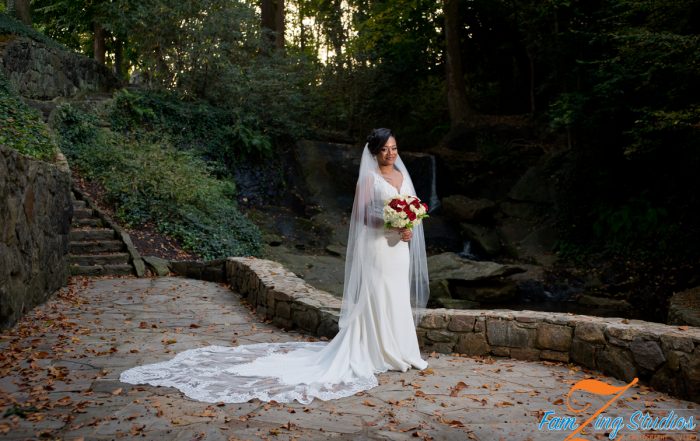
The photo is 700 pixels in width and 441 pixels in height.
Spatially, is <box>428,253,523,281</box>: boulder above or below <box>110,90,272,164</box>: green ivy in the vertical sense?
below

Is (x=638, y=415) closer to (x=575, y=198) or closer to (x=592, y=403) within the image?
(x=592, y=403)

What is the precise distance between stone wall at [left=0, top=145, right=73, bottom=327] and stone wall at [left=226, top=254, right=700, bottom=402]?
3.03 metres

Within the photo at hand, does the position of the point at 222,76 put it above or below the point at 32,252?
above

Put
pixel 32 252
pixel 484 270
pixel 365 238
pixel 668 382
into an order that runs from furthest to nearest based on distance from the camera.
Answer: pixel 484 270
pixel 32 252
pixel 365 238
pixel 668 382

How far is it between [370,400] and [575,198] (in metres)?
13.3

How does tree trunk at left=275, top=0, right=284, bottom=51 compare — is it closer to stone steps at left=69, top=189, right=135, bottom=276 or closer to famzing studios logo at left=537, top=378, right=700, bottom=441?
stone steps at left=69, top=189, right=135, bottom=276

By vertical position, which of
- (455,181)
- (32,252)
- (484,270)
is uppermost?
(455,181)

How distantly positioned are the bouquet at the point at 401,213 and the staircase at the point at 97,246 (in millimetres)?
6972

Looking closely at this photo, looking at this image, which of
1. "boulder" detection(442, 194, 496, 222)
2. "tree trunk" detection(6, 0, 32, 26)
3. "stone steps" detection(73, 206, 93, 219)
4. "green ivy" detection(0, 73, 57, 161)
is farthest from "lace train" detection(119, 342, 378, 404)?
"tree trunk" detection(6, 0, 32, 26)

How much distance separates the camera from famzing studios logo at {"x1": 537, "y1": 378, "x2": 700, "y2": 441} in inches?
145

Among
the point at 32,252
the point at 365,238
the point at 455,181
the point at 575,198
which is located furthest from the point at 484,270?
the point at 32,252

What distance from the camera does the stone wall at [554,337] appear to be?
4.54m

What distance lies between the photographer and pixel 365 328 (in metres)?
5.25

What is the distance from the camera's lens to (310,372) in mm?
4895
